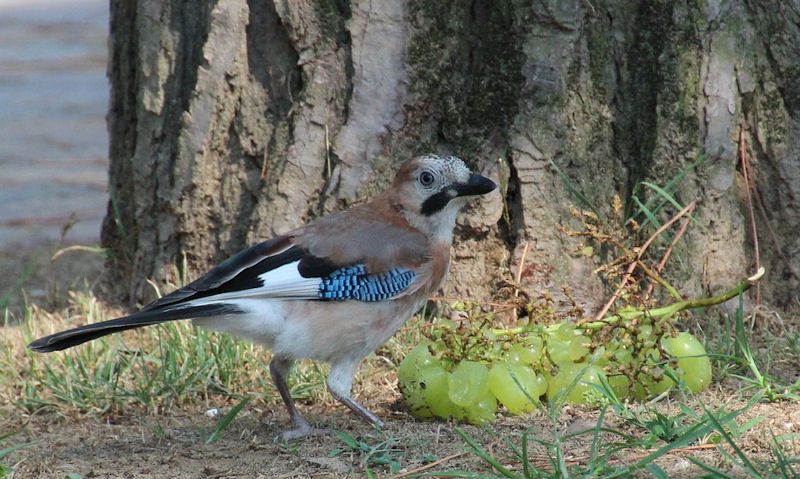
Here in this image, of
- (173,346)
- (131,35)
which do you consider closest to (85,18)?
(131,35)

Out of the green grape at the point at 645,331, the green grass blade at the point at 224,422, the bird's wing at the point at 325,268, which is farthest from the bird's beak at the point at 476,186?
the green grass blade at the point at 224,422

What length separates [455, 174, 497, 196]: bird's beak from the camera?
4.61m

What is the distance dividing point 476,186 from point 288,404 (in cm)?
111

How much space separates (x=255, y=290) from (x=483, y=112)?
139 cm

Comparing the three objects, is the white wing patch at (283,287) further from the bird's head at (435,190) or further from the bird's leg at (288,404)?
the bird's head at (435,190)

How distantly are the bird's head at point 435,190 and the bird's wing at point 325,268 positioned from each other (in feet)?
0.42

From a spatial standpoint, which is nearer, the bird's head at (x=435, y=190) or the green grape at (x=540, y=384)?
the green grape at (x=540, y=384)

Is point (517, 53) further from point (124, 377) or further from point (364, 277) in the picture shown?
point (124, 377)

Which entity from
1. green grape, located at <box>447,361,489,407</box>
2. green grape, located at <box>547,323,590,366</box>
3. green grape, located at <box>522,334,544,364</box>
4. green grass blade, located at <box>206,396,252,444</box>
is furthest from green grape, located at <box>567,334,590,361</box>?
green grass blade, located at <box>206,396,252,444</box>

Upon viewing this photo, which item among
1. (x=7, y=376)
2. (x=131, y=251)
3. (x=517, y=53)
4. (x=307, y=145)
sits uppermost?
(x=517, y=53)

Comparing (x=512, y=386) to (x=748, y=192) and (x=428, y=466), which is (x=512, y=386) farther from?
(x=748, y=192)

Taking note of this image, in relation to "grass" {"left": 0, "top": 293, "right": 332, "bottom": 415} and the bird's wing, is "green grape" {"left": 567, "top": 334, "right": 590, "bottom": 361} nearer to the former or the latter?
the bird's wing

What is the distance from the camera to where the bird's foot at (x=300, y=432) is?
4395mm

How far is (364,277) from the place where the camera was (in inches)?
179
